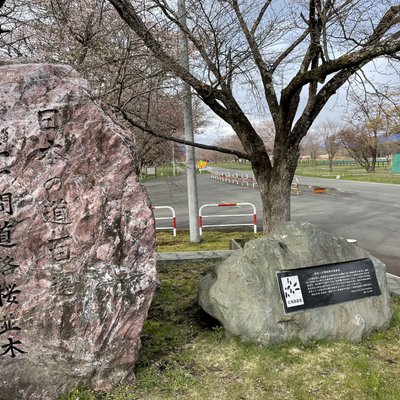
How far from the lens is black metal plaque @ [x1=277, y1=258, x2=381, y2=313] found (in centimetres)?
383

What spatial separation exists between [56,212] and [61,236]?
0.19 m

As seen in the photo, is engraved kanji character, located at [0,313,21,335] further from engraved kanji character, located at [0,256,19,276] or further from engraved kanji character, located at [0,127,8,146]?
engraved kanji character, located at [0,127,8,146]

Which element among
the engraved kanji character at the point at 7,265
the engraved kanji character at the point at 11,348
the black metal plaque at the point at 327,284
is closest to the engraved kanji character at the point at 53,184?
the engraved kanji character at the point at 7,265

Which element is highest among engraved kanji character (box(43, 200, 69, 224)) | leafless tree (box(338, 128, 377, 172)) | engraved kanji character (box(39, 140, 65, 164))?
leafless tree (box(338, 128, 377, 172))

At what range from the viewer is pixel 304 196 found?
18609mm

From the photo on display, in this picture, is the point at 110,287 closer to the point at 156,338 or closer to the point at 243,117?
the point at 156,338

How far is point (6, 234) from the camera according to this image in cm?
290

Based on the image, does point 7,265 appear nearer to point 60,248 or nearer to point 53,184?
point 60,248

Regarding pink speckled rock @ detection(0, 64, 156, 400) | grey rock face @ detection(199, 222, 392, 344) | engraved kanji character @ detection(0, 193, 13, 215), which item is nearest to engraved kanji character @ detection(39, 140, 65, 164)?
pink speckled rock @ detection(0, 64, 156, 400)

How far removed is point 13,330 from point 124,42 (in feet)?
14.6

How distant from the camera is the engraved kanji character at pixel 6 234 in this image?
9.48 ft

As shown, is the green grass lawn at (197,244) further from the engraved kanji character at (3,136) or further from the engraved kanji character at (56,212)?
the engraved kanji character at (3,136)

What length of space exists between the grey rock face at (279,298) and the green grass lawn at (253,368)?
0.13 metres

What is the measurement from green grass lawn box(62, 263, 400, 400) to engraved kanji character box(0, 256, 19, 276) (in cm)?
106
